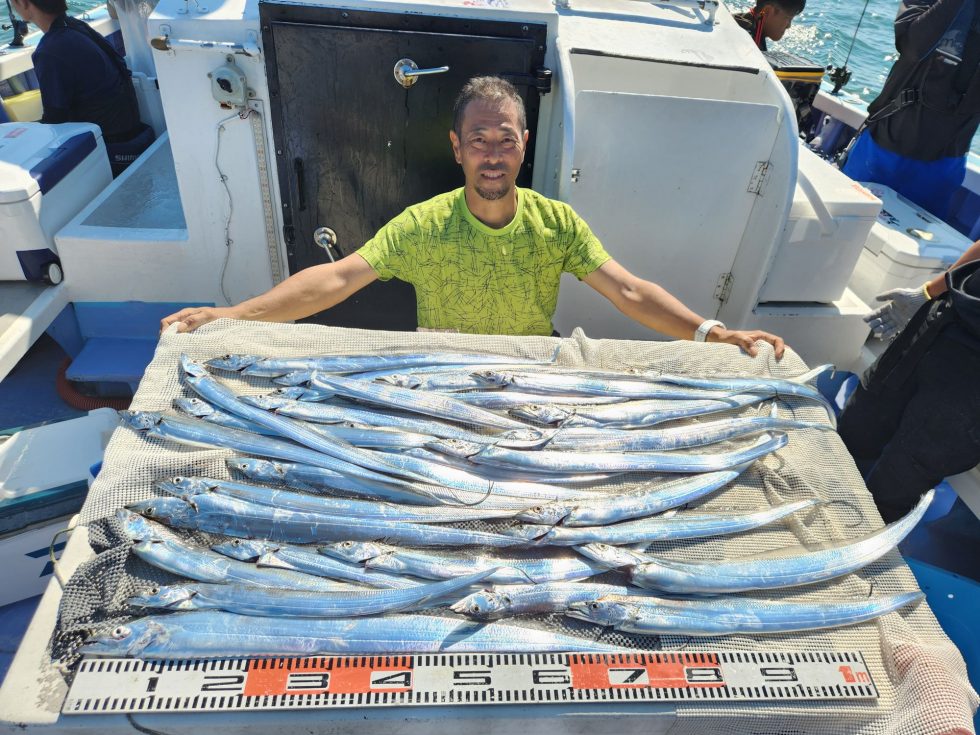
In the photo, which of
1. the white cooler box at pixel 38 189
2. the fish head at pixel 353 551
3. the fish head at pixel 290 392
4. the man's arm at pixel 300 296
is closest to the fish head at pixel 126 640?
the fish head at pixel 353 551

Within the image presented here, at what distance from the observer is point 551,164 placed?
11.7ft

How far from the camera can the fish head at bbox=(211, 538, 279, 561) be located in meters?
1.64

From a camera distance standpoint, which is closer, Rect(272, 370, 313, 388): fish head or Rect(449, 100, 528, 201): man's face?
Rect(272, 370, 313, 388): fish head

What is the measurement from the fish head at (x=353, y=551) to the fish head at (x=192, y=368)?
847 millimetres

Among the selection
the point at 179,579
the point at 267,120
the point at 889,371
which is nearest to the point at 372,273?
the point at 267,120

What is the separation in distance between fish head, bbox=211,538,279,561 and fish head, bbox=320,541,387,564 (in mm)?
158

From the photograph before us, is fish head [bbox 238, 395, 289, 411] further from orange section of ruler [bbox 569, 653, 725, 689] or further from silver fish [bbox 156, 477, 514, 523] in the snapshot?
orange section of ruler [bbox 569, 653, 725, 689]

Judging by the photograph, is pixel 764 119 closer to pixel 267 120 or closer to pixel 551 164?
pixel 551 164

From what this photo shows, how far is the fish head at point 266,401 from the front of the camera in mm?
2051

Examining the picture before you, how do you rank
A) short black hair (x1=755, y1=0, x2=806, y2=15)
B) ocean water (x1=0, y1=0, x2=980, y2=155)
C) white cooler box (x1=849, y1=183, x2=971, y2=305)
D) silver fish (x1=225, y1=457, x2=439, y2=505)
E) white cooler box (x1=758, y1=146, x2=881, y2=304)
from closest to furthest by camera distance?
silver fish (x1=225, y1=457, x2=439, y2=505)
white cooler box (x1=758, y1=146, x2=881, y2=304)
white cooler box (x1=849, y1=183, x2=971, y2=305)
short black hair (x1=755, y1=0, x2=806, y2=15)
ocean water (x1=0, y1=0, x2=980, y2=155)

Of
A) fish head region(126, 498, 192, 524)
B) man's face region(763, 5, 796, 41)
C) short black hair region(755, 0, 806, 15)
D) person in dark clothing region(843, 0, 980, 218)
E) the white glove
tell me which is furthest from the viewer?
man's face region(763, 5, 796, 41)

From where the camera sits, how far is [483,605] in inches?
60.7

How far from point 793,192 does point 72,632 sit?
3.59 m

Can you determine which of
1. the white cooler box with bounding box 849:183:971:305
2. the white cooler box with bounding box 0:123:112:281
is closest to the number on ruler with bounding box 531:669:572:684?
the white cooler box with bounding box 0:123:112:281
